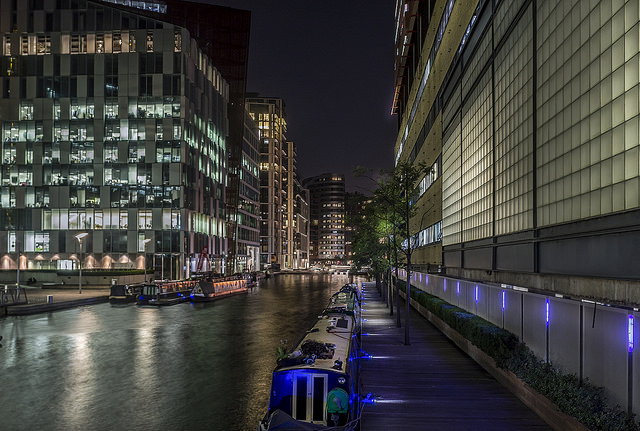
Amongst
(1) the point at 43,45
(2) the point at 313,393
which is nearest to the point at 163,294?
(2) the point at 313,393

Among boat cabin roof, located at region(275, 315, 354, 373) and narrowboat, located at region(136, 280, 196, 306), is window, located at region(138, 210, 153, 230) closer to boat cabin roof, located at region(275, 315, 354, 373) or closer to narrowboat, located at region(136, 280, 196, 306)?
narrowboat, located at region(136, 280, 196, 306)

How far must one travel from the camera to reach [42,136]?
8662 centimetres

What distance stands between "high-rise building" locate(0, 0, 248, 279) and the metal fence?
7179 cm

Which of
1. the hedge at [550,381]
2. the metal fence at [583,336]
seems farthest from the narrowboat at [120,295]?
the metal fence at [583,336]

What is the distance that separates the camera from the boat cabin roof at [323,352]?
10.9 m

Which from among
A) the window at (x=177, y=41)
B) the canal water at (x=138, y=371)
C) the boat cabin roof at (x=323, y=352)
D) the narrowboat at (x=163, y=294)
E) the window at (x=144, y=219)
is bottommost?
the narrowboat at (x=163, y=294)

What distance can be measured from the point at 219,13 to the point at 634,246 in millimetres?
106652

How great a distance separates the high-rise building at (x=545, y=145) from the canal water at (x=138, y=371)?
38.1 ft

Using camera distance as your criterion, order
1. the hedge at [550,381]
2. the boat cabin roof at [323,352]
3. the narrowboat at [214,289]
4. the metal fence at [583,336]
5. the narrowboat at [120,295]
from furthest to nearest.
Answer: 1. the narrowboat at [214,289]
2. the narrowboat at [120,295]
3. the boat cabin roof at [323,352]
4. the metal fence at [583,336]
5. the hedge at [550,381]

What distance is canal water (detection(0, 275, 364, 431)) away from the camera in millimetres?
14344

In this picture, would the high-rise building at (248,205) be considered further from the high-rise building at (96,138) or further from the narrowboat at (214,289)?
the narrowboat at (214,289)

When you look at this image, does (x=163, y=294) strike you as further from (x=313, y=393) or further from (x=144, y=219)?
(x=313, y=393)

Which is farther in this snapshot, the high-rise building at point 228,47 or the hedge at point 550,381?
the high-rise building at point 228,47

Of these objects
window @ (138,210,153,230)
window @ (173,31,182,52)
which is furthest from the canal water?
window @ (173,31,182,52)
